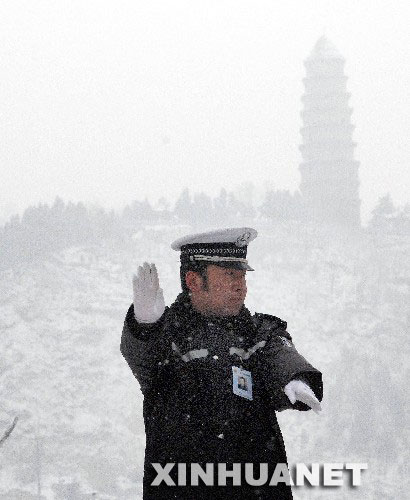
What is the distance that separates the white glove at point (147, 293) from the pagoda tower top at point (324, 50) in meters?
78.9

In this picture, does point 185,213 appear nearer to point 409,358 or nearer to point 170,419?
point 409,358

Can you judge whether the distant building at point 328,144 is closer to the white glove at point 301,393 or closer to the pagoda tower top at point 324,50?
the pagoda tower top at point 324,50

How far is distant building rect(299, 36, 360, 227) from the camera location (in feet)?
245

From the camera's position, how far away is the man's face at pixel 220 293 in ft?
9.13

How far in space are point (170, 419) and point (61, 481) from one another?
1853 inches

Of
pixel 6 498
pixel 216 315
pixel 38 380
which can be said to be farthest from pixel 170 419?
pixel 38 380

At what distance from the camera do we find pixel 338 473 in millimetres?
3121

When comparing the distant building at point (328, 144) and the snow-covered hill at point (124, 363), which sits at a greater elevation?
the distant building at point (328, 144)

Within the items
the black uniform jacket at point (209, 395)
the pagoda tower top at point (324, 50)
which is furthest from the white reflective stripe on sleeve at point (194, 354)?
the pagoda tower top at point (324, 50)

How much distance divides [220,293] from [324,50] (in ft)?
263

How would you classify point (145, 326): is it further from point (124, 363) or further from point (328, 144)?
point (328, 144)

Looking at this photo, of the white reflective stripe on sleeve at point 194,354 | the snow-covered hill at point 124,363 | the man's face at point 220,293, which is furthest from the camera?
the snow-covered hill at point 124,363

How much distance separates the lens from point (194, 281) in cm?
282

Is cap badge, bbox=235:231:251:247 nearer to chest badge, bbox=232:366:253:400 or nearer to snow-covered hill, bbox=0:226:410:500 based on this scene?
chest badge, bbox=232:366:253:400
